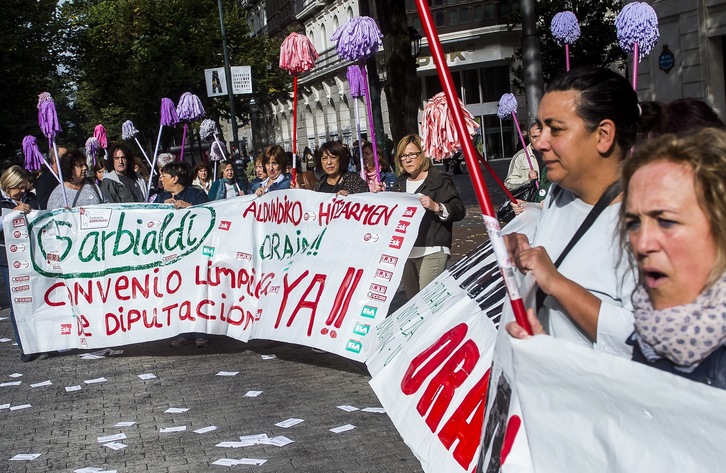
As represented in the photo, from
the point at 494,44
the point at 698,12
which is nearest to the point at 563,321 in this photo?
the point at 698,12

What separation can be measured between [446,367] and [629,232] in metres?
2.13

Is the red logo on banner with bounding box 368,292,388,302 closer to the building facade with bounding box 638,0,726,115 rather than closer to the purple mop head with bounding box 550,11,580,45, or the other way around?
the purple mop head with bounding box 550,11,580,45

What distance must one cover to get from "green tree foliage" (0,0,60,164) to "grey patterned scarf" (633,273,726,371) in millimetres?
31605

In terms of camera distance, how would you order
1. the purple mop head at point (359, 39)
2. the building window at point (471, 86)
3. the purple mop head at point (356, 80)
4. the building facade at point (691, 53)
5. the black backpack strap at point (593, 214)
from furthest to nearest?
the building window at point (471, 86) → the building facade at point (691, 53) → the purple mop head at point (356, 80) → the purple mop head at point (359, 39) → the black backpack strap at point (593, 214)

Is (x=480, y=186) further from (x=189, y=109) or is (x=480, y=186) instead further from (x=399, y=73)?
(x=399, y=73)

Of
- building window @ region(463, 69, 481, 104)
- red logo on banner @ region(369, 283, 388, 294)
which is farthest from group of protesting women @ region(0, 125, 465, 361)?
building window @ region(463, 69, 481, 104)

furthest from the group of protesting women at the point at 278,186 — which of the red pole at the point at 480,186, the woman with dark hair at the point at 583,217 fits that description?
the red pole at the point at 480,186

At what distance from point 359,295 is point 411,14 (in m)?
42.8

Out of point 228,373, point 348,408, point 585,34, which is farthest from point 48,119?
point 585,34

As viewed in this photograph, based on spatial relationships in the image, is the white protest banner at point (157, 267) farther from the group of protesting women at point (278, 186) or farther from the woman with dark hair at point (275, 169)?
the woman with dark hair at point (275, 169)

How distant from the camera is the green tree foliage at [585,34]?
33875 millimetres

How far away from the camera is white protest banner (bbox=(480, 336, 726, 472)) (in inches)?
70.1

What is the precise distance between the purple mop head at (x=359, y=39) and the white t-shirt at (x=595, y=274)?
6785 millimetres

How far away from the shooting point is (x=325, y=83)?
6056cm
